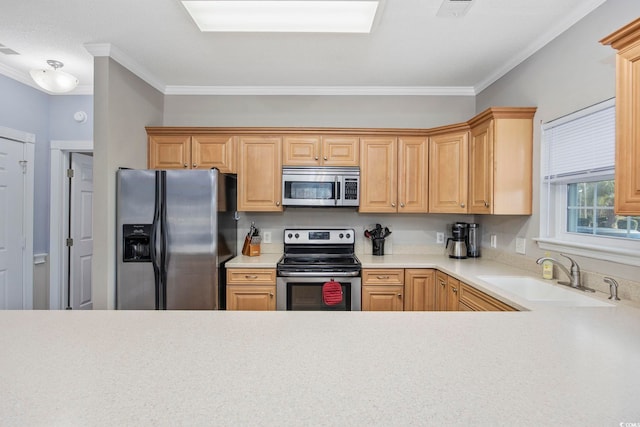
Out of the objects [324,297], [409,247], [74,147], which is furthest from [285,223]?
[74,147]

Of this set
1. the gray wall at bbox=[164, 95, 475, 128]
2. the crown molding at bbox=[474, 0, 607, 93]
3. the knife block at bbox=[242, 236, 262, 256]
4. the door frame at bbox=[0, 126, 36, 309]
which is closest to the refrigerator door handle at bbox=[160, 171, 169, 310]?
the knife block at bbox=[242, 236, 262, 256]

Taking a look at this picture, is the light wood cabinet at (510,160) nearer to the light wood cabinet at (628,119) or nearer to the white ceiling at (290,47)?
the white ceiling at (290,47)

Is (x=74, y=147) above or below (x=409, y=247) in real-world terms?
above

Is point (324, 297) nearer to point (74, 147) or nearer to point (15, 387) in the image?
point (15, 387)

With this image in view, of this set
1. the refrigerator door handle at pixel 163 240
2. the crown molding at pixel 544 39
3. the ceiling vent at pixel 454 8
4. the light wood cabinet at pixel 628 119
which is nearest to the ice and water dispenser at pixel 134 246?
the refrigerator door handle at pixel 163 240

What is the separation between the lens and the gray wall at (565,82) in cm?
178

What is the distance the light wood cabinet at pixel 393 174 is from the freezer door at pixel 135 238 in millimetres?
1880

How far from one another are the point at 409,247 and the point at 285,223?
4.43ft

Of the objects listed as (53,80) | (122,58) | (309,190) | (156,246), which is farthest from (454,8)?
(53,80)

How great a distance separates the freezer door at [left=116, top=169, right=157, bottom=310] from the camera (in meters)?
2.60

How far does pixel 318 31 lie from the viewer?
2.16 meters

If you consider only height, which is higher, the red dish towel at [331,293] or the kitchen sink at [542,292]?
the kitchen sink at [542,292]

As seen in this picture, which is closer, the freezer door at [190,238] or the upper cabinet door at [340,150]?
the freezer door at [190,238]

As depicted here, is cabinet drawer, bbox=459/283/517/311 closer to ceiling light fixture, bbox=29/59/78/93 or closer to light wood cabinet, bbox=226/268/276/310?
light wood cabinet, bbox=226/268/276/310
